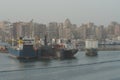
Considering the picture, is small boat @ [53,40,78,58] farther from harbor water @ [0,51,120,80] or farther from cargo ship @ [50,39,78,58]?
Result: harbor water @ [0,51,120,80]

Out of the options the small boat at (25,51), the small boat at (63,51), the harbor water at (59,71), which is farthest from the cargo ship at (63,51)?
the harbor water at (59,71)

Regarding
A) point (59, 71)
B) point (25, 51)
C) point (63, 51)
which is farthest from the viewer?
point (63, 51)

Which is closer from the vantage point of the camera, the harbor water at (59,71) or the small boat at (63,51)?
the harbor water at (59,71)

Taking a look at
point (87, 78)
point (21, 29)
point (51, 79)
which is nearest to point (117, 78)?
point (87, 78)

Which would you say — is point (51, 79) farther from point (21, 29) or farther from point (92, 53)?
point (21, 29)

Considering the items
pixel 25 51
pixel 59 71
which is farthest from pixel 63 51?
pixel 59 71

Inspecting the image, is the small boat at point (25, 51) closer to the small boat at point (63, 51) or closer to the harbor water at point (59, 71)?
the small boat at point (63, 51)

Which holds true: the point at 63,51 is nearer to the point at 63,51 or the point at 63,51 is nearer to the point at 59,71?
the point at 63,51

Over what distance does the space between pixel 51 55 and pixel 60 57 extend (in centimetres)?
221

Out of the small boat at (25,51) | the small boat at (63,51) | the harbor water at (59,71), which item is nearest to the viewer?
the harbor water at (59,71)

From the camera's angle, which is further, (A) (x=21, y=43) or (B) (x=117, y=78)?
(A) (x=21, y=43)

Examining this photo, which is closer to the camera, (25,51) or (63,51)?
(25,51)

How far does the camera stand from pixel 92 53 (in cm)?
9788

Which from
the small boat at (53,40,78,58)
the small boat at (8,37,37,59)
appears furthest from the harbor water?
the small boat at (53,40,78,58)
